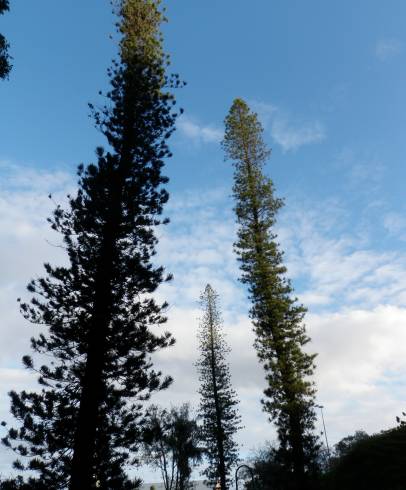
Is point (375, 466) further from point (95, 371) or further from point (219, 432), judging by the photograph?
point (219, 432)

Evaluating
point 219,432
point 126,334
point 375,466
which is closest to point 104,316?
point 126,334

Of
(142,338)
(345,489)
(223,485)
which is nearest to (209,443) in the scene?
(223,485)

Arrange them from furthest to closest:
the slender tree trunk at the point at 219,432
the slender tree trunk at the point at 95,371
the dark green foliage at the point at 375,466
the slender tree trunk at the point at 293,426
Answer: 1. the slender tree trunk at the point at 219,432
2. the slender tree trunk at the point at 293,426
3. the dark green foliage at the point at 375,466
4. the slender tree trunk at the point at 95,371

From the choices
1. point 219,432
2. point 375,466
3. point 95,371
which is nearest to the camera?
point 95,371

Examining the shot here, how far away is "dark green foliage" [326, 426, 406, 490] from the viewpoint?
12.4 m

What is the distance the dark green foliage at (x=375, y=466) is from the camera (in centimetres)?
1244

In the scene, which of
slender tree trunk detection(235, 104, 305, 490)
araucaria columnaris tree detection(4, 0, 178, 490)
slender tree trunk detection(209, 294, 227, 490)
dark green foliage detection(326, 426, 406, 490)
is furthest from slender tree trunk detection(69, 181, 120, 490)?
slender tree trunk detection(209, 294, 227, 490)

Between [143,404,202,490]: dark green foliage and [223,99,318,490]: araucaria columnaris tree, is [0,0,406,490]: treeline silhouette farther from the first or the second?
[143,404,202,490]: dark green foliage

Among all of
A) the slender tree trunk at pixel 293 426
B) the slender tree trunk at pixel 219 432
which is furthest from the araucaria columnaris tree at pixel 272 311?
the slender tree trunk at pixel 219 432

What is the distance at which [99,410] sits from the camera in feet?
42.1

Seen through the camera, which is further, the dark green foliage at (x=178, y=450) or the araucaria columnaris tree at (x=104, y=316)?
the dark green foliage at (x=178, y=450)

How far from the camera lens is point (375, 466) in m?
13.6

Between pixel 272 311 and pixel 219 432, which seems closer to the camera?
pixel 272 311

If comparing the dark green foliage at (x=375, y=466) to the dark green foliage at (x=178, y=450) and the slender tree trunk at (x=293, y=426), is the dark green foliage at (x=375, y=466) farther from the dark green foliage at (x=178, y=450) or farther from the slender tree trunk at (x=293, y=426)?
the dark green foliage at (x=178, y=450)
